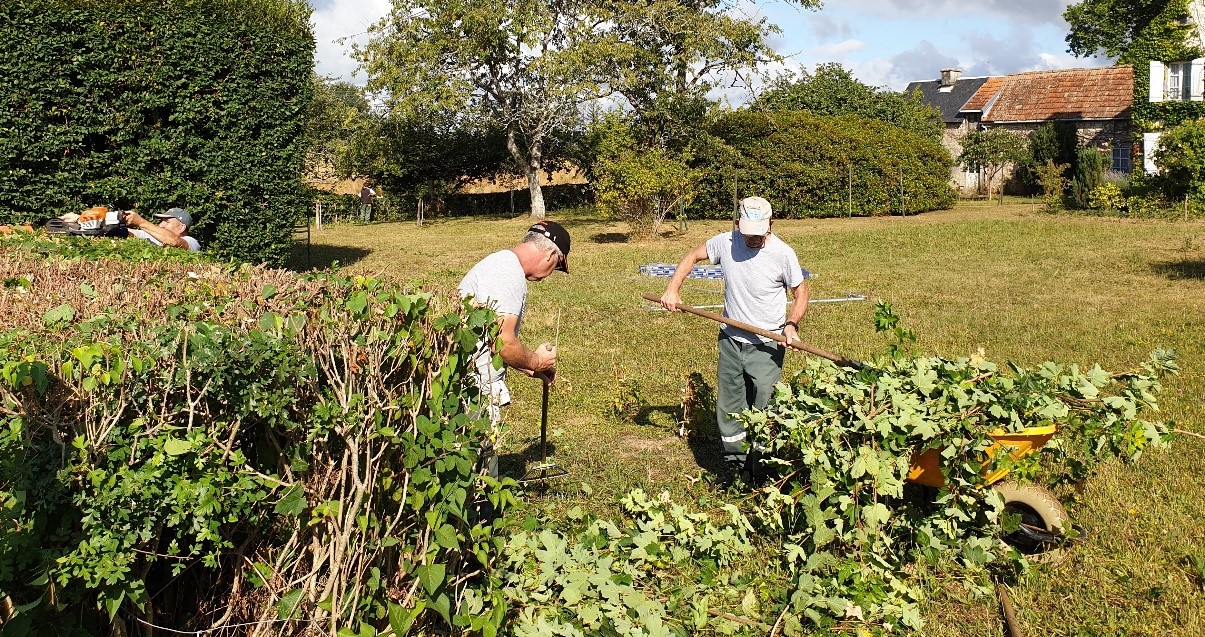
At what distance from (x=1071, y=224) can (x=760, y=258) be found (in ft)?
61.4

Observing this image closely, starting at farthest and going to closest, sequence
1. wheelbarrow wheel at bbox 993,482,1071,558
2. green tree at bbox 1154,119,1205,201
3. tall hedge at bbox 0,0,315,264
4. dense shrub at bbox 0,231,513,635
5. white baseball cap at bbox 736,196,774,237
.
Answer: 1. green tree at bbox 1154,119,1205,201
2. tall hedge at bbox 0,0,315,264
3. white baseball cap at bbox 736,196,774,237
4. wheelbarrow wheel at bbox 993,482,1071,558
5. dense shrub at bbox 0,231,513,635

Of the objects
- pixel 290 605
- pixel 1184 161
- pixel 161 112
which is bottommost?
pixel 290 605

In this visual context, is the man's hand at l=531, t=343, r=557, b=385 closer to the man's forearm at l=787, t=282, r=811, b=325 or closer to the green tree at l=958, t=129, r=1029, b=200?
the man's forearm at l=787, t=282, r=811, b=325

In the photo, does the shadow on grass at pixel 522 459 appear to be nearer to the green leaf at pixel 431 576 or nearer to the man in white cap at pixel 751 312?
the man in white cap at pixel 751 312

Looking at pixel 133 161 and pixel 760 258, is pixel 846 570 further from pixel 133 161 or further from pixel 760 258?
pixel 133 161

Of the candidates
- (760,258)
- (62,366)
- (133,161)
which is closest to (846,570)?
(760,258)


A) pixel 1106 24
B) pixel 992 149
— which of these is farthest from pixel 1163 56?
pixel 1106 24

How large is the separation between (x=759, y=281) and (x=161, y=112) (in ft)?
40.3

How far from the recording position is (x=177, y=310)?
3.08m

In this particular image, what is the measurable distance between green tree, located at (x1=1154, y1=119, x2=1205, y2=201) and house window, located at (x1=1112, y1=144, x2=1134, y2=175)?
491 inches

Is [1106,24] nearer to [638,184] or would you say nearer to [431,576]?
[638,184]

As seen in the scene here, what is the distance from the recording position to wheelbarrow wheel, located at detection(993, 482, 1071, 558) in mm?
4840

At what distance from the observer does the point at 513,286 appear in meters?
4.36

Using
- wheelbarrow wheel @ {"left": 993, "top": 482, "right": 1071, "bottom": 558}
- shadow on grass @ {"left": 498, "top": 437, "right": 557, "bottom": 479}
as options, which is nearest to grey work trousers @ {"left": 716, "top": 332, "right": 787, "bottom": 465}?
shadow on grass @ {"left": 498, "top": 437, "right": 557, "bottom": 479}
